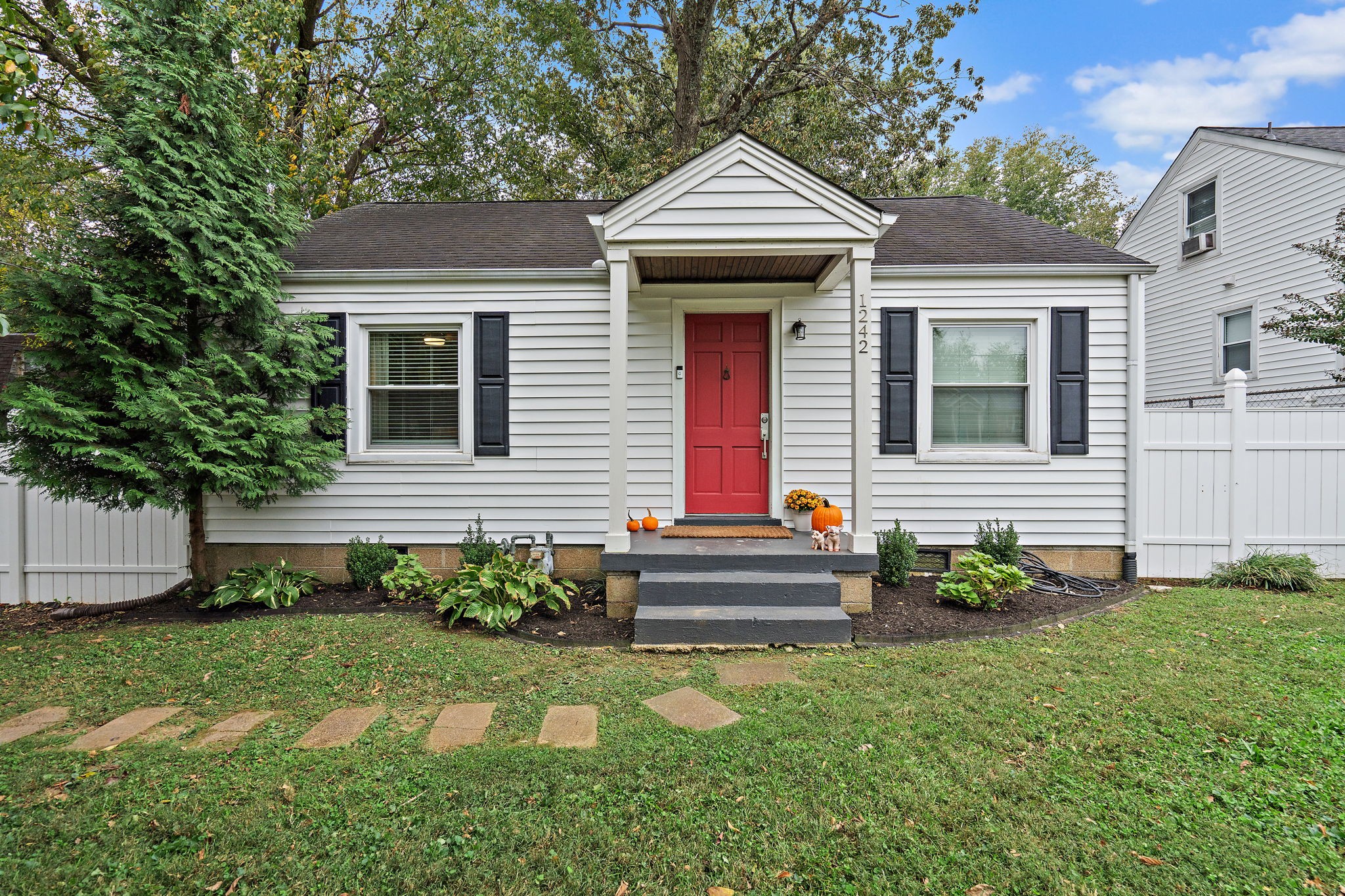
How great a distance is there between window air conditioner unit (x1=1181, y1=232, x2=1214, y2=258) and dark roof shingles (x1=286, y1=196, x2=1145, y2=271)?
6.00 m

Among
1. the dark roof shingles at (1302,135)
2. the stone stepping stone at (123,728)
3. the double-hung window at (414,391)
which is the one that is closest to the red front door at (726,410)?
the double-hung window at (414,391)

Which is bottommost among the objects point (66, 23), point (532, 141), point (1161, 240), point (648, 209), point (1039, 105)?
point (648, 209)

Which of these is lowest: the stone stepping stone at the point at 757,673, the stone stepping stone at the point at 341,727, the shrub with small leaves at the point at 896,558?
the stone stepping stone at the point at 341,727

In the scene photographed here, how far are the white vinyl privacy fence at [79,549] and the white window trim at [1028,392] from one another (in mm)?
7721

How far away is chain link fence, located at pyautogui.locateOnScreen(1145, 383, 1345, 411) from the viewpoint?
750 centimetres

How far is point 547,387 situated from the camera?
5.70 meters

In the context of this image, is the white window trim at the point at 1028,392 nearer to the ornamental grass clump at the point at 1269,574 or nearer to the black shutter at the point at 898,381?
the black shutter at the point at 898,381

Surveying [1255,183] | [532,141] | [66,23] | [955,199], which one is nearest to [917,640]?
[955,199]

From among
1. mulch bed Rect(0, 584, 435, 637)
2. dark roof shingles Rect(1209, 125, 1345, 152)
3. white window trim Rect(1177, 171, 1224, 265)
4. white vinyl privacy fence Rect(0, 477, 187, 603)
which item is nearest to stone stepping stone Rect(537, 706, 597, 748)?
mulch bed Rect(0, 584, 435, 637)

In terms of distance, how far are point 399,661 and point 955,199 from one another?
26.7 ft

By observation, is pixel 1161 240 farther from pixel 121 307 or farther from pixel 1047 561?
pixel 121 307

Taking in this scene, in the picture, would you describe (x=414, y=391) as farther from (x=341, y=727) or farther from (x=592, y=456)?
(x=341, y=727)

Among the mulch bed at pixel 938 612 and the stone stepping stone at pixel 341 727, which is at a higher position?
the mulch bed at pixel 938 612

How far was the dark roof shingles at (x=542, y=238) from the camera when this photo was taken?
18.6 ft
